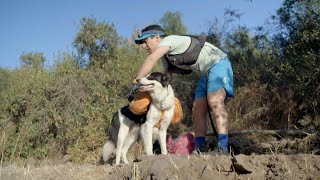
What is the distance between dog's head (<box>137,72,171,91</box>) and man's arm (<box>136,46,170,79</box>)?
0.71 feet

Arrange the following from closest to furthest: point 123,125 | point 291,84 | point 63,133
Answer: point 123,125
point 291,84
point 63,133

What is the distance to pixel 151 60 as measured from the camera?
475 cm

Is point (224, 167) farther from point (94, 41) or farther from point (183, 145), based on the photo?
point (94, 41)

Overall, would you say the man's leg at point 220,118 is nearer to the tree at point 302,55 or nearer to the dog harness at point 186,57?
the dog harness at point 186,57

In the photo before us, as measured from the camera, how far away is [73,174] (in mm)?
5039

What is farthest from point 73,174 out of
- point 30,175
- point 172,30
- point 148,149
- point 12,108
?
point 172,30

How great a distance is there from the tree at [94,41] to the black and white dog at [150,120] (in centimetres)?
434

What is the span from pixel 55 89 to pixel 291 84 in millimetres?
5363

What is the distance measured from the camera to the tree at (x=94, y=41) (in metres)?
10.0

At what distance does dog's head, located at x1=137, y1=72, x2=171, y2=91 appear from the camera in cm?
508

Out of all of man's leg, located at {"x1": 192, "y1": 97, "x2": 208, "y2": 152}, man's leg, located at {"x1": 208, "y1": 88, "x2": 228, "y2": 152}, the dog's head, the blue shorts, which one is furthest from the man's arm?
man's leg, located at {"x1": 192, "y1": 97, "x2": 208, "y2": 152}

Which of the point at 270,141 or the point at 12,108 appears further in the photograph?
the point at 12,108

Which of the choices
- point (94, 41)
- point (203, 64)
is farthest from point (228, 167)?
point (94, 41)

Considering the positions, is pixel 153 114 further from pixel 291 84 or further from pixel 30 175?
pixel 291 84
